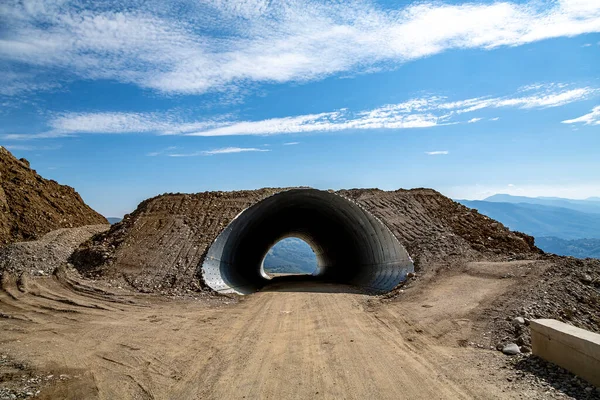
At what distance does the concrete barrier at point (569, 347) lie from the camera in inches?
204

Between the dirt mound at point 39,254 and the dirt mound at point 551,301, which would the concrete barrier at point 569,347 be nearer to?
the dirt mound at point 551,301

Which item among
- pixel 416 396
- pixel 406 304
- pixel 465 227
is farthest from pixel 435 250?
pixel 416 396

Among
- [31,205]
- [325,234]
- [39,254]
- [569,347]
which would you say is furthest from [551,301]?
[31,205]

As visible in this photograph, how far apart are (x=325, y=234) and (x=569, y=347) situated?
1967cm

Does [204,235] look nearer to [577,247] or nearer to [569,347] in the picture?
[569,347]

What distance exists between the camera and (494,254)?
15.2 m

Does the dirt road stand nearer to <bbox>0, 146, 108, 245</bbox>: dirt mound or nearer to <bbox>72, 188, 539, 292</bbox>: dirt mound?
<bbox>72, 188, 539, 292</bbox>: dirt mound

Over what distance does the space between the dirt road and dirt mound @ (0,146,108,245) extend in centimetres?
881

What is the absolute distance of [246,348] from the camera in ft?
24.2

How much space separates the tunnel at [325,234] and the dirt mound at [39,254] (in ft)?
16.7

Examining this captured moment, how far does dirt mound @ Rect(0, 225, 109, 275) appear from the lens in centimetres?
1442

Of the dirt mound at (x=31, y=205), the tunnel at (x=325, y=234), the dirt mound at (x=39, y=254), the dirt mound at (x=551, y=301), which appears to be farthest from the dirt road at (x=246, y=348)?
the dirt mound at (x=31, y=205)

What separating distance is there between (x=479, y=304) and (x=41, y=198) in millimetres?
21273

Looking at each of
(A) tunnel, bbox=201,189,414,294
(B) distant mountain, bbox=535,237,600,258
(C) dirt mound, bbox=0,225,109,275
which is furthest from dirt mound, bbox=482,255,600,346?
(B) distant mountain, bbox=535,237,600,258
